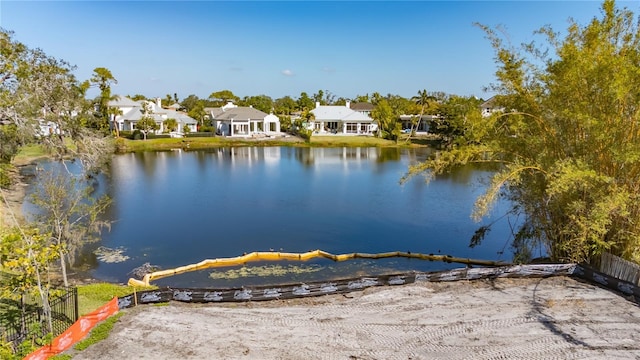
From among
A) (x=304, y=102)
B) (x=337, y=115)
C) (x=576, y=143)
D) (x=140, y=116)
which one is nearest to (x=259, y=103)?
(x=304, y=102)

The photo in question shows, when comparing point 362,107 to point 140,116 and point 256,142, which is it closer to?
point 256,142

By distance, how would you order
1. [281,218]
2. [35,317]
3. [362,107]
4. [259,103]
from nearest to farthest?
1. [35,317]
2. [281,218]
3. [362,107]
4. [259,103]

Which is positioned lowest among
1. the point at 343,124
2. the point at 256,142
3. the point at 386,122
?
the point at 256,142

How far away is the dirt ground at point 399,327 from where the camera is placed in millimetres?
8695

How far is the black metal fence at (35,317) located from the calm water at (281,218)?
447 centimetres

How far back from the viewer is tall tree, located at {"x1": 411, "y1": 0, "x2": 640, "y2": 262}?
11.6 metres

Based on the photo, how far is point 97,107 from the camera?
50656mm

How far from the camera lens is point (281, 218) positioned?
23031mm

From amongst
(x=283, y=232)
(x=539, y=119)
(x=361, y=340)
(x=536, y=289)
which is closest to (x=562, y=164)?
(x=539, y=119)

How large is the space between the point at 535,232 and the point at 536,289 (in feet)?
11.8

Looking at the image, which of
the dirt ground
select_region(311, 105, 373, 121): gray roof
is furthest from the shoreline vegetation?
the dirt ground

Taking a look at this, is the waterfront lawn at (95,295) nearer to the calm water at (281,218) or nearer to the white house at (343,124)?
the calm water at (281,218)

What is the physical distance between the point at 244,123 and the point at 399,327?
5334cm

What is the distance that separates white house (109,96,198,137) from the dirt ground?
162 ft
